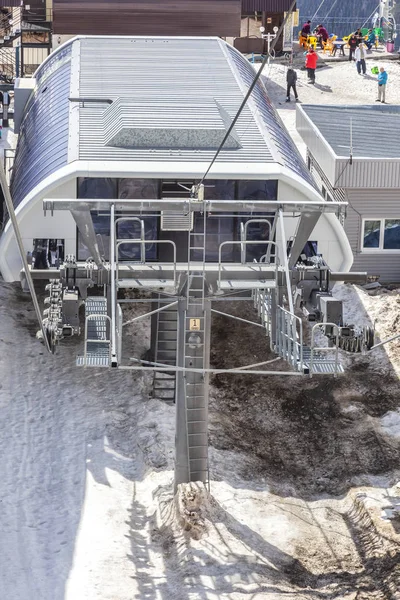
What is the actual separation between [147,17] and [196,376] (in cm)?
2454

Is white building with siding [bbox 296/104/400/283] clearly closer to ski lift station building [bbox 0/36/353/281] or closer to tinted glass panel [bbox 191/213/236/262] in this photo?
ski lift station building [bbox 0/36/353/281]

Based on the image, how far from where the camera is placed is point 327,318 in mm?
18391

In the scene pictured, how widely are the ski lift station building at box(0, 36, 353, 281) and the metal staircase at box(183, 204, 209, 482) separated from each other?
1.29 metres

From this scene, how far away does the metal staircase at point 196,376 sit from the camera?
17719 mm

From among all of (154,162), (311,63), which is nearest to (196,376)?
(154,162)

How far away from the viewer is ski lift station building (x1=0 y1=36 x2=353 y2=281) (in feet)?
71.6

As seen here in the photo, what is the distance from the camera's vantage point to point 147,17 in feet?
132

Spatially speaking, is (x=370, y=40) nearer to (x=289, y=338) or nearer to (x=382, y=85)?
(x=382, y=85)

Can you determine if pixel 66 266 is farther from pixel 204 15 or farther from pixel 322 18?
pixel 322 18

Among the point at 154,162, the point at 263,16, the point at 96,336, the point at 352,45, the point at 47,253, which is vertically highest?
the point at 154,162

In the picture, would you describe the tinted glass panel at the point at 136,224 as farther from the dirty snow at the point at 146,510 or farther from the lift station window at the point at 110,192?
the dirty snow at the point at 146,510

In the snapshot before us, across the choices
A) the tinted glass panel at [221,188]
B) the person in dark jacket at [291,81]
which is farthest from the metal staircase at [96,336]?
the person in dark jacket at [291,81]

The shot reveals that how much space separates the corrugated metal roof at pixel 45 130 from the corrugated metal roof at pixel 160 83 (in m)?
0.54

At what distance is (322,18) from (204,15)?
88.0 feet
